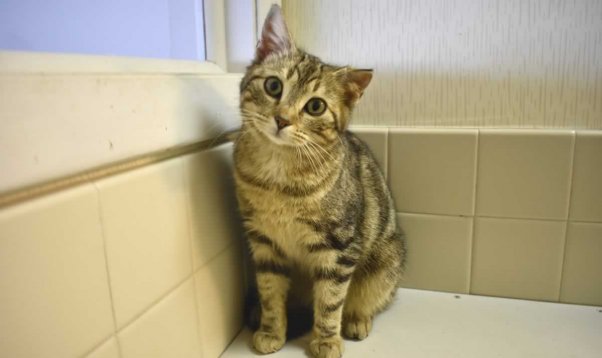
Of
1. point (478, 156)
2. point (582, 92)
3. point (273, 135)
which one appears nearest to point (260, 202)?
point (273, 135)

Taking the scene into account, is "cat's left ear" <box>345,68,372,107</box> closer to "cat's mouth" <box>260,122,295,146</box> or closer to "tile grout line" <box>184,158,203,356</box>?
"cat's mouth" <box>260,122,295,146</box>

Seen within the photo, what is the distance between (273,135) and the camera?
78 cm

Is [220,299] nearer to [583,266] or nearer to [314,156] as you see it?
[314,156]

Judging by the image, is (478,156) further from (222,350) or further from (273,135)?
(222,350)

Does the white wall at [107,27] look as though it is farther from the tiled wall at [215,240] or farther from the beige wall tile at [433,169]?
the beige wall tile at [433,169]

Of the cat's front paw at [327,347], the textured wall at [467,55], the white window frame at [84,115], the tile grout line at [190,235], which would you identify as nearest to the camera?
the white window frame at [84,115]

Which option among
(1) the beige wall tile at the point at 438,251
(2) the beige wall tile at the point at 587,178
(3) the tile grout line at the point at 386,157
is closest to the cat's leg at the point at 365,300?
(1) the beige wall tile at the point at 438,251

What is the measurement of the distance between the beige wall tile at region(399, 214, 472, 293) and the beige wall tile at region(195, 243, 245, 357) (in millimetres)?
438

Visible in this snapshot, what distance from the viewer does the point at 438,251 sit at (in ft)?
3.66

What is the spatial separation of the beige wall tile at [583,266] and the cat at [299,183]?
0.48m

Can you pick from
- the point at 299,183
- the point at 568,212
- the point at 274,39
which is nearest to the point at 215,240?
the point at 299,183

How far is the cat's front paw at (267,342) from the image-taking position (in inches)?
35.9

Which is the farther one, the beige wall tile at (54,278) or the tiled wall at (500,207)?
the tiled wall at (500,207)

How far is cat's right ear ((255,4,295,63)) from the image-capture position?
0.84m
